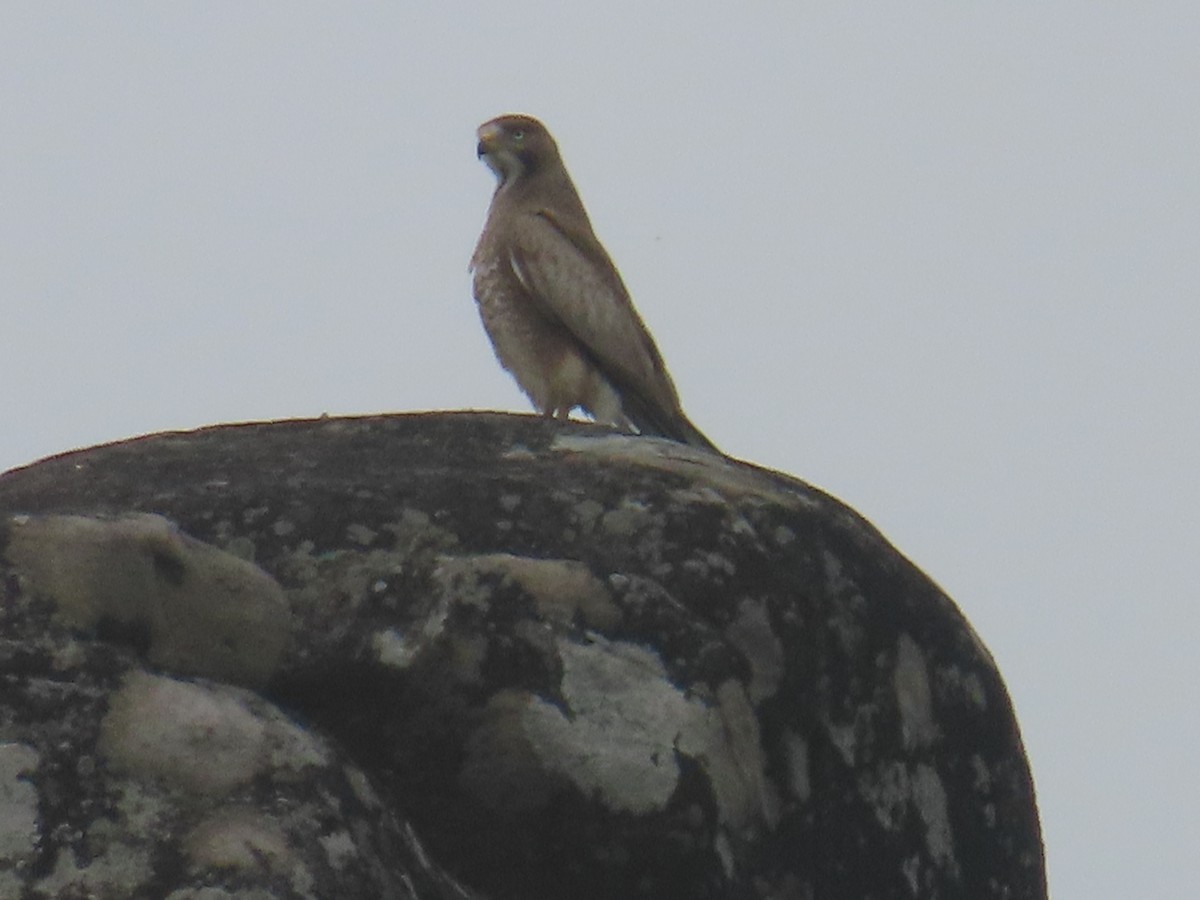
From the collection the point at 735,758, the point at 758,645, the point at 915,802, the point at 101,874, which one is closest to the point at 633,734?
the point at 735,758

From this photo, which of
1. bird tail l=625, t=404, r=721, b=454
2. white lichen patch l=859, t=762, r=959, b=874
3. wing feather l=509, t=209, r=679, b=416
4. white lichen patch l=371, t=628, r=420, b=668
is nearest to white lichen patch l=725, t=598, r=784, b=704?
white lichen patch l=859, t=762, r=959, b=874

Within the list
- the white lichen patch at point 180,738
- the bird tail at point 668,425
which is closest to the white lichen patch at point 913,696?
the white lichen patch at point 180,738

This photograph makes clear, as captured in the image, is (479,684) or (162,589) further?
(479,684)

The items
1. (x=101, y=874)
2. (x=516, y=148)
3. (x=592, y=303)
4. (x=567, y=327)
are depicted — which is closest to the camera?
(x=101, y=874)

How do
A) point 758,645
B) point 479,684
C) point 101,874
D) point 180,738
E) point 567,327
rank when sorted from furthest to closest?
point 567,327
point 758,645
point 479,684
point 180,738
point 101,874

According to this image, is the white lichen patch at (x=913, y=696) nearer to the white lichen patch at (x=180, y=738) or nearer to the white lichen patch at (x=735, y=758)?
the white lichen patch at (x=735, y=758)

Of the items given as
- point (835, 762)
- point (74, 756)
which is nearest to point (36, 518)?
point (74, 756)

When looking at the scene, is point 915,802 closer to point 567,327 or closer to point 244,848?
point 244,848
